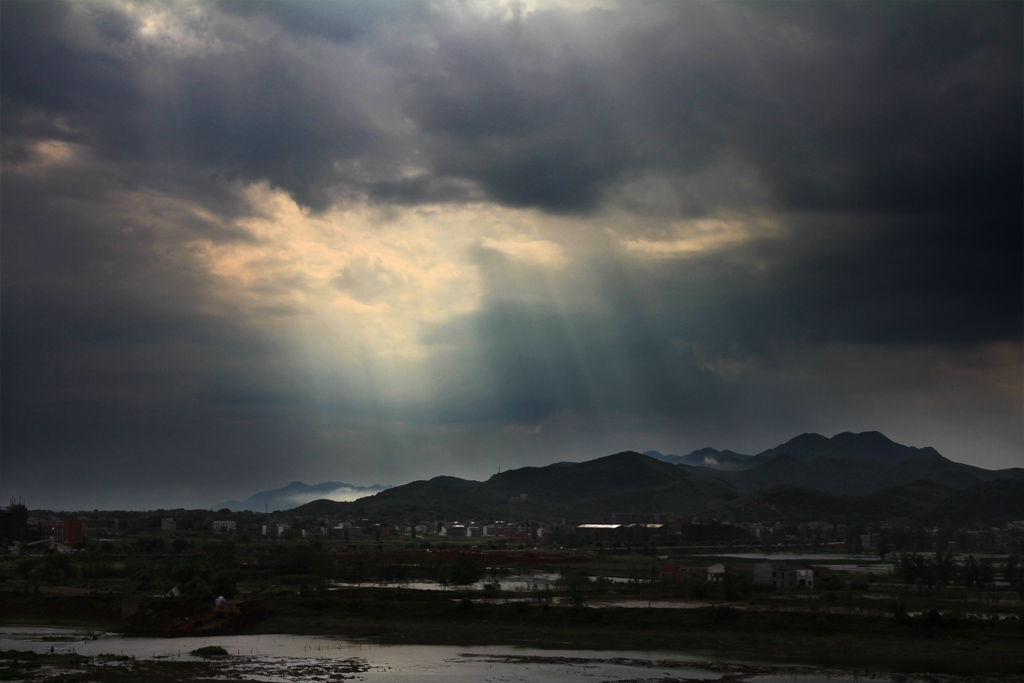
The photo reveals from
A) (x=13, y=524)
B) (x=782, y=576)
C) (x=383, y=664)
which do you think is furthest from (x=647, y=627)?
(x=13, y=524)

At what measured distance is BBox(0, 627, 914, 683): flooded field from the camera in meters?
55.0

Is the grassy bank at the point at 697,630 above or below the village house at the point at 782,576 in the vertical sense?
below

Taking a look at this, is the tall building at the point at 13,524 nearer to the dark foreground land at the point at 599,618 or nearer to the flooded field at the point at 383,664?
the dark foreground land at the point at 599,618

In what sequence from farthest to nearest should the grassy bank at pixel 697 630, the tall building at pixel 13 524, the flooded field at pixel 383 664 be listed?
the tall building at pixel 13 524 → the grassy bank at pixel 697 630 → the flooded field at pixel 383 664

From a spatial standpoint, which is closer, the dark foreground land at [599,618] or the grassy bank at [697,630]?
the dark foreground land at [599,618]

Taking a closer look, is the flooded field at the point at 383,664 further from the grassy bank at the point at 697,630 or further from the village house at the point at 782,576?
the village house at the point at 782,576

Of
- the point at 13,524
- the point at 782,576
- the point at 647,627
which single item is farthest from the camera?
the point at 13,524

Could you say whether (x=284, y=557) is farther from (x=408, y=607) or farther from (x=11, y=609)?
(x=408, y=607)

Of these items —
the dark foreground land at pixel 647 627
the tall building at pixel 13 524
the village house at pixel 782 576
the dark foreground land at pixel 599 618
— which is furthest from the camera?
the tall building at pixel 13 524

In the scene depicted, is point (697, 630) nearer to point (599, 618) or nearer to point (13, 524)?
point (599, 618)

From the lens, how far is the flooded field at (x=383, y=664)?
2164 inches

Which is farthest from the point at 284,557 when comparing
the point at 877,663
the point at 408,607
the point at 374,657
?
the point at 877,663

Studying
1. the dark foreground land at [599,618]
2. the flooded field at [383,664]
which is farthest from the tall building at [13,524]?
the flooded field at [383,664]

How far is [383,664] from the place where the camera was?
6022cm
